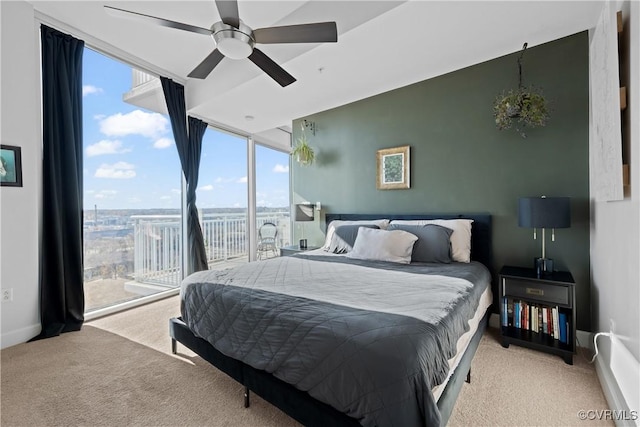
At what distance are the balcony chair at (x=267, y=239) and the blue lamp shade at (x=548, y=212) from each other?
4.77 metres

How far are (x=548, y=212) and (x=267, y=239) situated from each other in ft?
16.3

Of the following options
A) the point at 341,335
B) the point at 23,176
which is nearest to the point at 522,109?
the point at 341,335

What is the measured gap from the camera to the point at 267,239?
616cm

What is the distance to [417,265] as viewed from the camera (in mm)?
2625

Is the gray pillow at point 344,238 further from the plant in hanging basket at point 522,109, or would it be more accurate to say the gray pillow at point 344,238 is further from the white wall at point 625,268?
the white wall at point 625,268

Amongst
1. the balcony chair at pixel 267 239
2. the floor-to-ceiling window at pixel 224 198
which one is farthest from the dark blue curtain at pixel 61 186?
the balcony chair at pixel 267 239

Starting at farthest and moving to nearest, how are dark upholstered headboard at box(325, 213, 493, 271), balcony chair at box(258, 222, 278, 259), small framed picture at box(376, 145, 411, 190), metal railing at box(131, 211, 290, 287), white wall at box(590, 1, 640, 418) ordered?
balcony chair at box(258, 222, 278, 259) → metal railing at box(131, 211, 290, 287) → small framed picture at box(376, 145, 411, 190) → dark upholstered headboard at box(325, 213, 493, 271) → white wall at box(590, 1, 640, 418)

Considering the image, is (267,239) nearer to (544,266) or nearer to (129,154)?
(129,154)

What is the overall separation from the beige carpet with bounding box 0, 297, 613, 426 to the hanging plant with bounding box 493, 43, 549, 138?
2.07 m

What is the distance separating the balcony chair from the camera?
6.04 meters

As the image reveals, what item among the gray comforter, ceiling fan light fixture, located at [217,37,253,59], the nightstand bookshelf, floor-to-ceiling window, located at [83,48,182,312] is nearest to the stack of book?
the nightstand bookshelf

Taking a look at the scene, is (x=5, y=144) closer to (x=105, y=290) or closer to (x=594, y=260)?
(x=105, y=290)

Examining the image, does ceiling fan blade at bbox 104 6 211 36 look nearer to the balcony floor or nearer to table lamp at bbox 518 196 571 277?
the balcony floor

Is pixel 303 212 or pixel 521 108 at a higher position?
pixel 521 108
